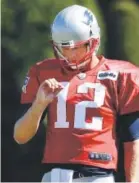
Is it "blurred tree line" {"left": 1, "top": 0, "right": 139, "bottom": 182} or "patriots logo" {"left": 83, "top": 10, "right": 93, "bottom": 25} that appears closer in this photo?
"patriots logo" {"left": 83, "top": 10, "right": 93, "bottom": 25}

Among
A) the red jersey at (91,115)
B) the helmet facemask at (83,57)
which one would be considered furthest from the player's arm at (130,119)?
the helmet facemask at (83,57)

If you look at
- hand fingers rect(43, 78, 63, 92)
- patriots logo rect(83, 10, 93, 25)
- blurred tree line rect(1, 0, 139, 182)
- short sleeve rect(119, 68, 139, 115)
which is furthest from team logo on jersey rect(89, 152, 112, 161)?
blurred tree line rect(1, 0, 139, 182)

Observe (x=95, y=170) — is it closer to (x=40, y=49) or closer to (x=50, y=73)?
(x=50, y=73)

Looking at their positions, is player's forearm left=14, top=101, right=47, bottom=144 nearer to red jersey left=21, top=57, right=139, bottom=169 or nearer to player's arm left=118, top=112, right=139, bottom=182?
red jersey left=21, top=57, right=139, bottom=169

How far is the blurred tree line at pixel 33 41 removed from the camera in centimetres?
478

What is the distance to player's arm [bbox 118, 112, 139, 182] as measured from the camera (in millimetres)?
3090

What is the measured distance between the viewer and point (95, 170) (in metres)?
3.09

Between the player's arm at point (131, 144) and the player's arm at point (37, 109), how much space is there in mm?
293

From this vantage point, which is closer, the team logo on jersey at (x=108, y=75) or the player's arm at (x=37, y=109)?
the player's arm at (x=37, y=109)

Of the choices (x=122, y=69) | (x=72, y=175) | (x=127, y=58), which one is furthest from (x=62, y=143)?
(x=127, y=58)

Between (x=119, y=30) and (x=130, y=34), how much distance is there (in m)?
0.08

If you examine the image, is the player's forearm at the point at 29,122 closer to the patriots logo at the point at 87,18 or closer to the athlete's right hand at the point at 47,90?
the athlete's right hand at the point at 47,90

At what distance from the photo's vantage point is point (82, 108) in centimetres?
311

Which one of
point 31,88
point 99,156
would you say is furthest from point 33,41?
point 99,156
